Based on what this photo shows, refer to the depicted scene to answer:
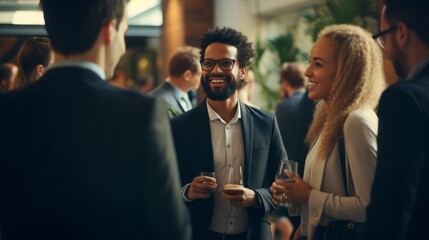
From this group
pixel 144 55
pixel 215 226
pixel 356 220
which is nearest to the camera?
pixel 356 220

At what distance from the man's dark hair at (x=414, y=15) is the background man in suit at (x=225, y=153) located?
1.14 metres

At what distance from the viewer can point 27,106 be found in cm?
173

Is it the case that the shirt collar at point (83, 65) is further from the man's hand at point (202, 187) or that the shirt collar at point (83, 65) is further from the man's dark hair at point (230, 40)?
the man's dark hair at point (230, 40)

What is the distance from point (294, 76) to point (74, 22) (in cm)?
449

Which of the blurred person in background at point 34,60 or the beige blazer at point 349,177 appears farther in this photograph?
the blurred person in background at point 34,60

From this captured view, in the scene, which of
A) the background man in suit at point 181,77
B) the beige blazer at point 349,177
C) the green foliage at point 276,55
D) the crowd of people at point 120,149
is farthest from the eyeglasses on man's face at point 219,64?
the green foliage at point 276,55

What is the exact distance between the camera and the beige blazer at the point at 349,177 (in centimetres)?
244

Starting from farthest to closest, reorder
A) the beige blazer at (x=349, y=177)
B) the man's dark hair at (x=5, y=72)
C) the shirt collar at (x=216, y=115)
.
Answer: the man's dark hair at (x=5, y=72)
the shirt collar at (x=216, y=115)
the beige blazer at (x=349, y=177)

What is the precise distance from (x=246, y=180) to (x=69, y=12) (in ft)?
5.02

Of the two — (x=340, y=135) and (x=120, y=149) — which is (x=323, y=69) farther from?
(x=120, y=149)

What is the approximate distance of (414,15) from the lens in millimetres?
2041

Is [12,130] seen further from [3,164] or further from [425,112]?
[425,112]

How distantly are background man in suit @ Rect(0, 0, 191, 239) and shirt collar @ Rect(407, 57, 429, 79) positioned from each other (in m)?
0.82

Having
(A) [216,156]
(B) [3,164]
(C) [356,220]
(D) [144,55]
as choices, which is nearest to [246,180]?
(A) [216,156]
